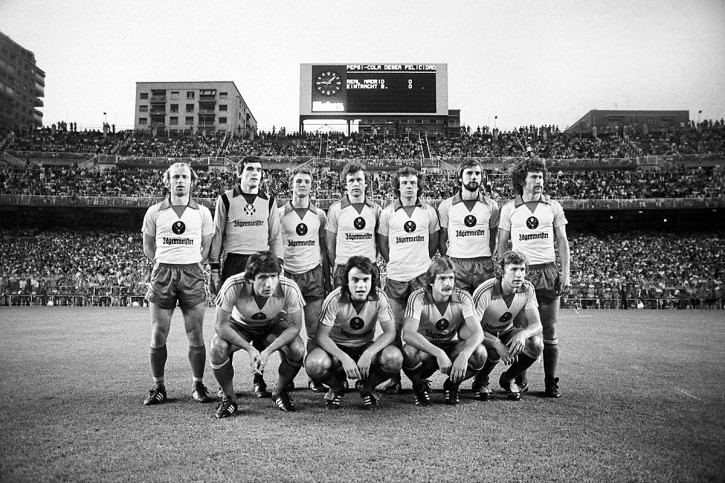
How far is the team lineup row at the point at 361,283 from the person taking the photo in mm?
4715

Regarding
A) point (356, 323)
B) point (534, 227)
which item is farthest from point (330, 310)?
point (534, 227)

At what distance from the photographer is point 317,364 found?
4.65 metres

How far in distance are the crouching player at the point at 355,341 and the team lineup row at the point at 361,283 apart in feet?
0.04

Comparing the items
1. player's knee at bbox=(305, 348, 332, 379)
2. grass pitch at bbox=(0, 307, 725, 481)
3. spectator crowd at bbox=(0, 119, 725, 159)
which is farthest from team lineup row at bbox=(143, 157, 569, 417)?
spectator crowd at bbox=(0, 119, 725, 159)

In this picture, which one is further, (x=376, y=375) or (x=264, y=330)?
(x=264, y=330)

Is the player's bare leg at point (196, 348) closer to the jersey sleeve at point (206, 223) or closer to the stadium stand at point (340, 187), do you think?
the jersey sleeve at point (206, 223)

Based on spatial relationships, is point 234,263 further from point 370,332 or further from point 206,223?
point 370,332

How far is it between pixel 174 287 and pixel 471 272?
3287 millimetres

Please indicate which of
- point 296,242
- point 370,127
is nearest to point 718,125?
point 296,242

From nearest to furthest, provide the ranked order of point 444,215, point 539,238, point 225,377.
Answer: point 225,377, point 539,238, point 444,215

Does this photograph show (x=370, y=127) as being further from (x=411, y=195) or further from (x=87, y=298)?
(x=411, y=195)

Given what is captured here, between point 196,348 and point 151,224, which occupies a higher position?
point 151,224

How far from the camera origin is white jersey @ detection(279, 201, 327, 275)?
230 inches

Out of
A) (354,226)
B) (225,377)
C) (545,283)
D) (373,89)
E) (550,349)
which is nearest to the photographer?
(225,377)
